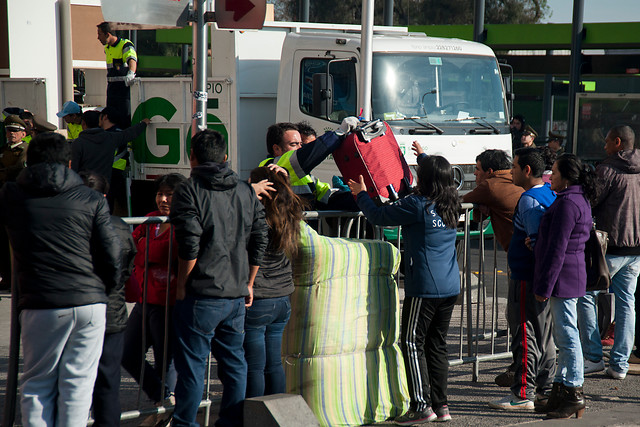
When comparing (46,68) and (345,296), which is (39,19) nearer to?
(46,68)

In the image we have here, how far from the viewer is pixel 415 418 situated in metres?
5.01

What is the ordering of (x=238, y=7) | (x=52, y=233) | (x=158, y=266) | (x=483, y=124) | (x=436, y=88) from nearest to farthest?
1. (x=52, y=233)
2. (x=158, y=266)
3. (x=238, y=7)
4. (x=436, y=88)
5. (x=483, y=124)

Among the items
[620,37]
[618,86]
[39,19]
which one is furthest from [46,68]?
[618,86]

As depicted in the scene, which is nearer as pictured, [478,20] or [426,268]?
[426,268]

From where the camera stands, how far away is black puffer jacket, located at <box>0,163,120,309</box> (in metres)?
Result: 3.69

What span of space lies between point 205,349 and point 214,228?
643 millimetres

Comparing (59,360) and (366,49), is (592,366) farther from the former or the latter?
(59,360)

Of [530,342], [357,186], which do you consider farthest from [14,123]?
[530,342]

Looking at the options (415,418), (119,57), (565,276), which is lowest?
(415,418)

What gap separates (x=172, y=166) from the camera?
34.1 ft

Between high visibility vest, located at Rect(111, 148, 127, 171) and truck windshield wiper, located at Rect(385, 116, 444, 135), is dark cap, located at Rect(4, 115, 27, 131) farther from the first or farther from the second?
truck windshield wiper, located at Rect(385, 116, 444, 135)

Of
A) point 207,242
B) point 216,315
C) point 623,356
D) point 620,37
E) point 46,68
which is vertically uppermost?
point 620,37

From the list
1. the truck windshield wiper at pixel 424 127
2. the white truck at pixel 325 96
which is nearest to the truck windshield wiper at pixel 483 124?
the white truck at pixel 325 96

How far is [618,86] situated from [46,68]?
1001 inches
